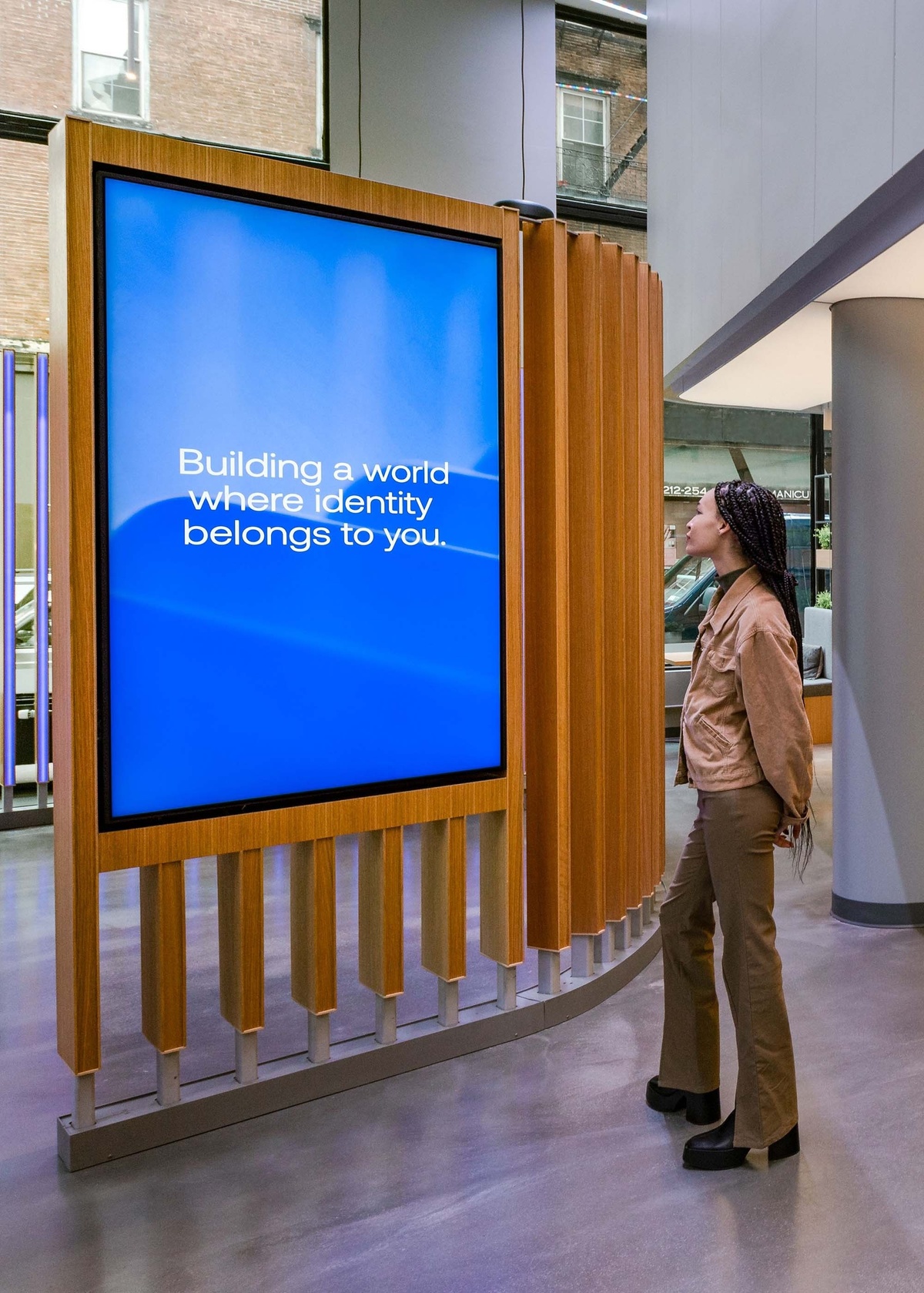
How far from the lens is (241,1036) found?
116 inches

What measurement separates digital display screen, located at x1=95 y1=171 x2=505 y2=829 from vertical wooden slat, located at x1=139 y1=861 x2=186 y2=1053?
0.61 ft

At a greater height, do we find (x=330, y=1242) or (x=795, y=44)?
(x=795, y=44)

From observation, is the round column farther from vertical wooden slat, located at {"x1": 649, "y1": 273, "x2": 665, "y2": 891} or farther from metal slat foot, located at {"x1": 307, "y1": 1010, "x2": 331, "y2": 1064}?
metal slat foot, located at {"x1": 307, "y1": 1010, "x2": 331, "y2": 1064}

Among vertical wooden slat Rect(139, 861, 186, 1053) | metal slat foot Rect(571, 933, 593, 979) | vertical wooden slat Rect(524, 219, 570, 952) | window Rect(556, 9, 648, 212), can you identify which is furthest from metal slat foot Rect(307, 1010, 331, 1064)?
window Rect(556, 9, 648, 212)

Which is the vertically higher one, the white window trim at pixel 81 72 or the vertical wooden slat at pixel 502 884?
the white window trim at pixel 81 72

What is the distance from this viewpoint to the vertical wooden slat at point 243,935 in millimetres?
2934

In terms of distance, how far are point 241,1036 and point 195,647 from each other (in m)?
1.08

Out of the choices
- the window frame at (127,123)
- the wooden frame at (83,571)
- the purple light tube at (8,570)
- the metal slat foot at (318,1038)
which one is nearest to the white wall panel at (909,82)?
the wooden frame at (83,571)

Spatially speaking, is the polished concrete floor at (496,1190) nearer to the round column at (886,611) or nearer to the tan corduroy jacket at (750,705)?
the tan corduroy jacket at (750,705)

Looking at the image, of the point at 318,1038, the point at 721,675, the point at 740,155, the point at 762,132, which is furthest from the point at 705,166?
the point at 318,1038

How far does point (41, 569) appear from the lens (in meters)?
6.77

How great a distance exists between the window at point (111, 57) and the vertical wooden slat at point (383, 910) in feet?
20.4

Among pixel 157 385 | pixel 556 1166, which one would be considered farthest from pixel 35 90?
pixel 556 1166

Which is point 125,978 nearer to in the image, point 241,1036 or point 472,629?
point 241,1036
